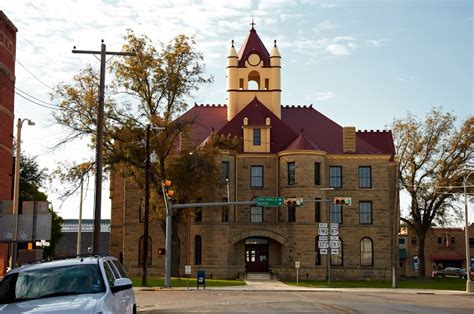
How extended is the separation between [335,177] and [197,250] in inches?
519

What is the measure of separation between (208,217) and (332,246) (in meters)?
11.8

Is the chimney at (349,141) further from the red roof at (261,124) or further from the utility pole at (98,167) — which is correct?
the utility pole at (98,167)

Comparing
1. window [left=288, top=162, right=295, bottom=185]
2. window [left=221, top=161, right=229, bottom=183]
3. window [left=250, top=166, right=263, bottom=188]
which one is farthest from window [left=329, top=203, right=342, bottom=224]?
window [left=221, top=161, right=229, bottom=183]

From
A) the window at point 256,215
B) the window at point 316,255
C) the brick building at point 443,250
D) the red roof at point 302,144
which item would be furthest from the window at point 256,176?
the brick building at point 443,250

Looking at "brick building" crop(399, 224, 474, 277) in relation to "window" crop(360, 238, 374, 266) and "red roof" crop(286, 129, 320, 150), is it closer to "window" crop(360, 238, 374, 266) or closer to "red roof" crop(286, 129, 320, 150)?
"window" crop(360, 238, 374, 266)

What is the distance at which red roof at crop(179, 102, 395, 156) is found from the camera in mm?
61156

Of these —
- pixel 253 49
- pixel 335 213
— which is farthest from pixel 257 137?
pixel 253 49

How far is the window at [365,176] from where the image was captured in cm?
6206

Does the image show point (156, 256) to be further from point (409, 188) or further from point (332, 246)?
point (409, 188)

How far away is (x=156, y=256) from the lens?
6144 cm

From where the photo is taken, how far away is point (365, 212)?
203ft

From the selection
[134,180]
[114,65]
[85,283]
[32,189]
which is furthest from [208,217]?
[85,283]

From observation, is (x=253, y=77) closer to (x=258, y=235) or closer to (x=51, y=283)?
(x=258, y=235)

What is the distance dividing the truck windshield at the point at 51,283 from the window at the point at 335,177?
50.7 m
